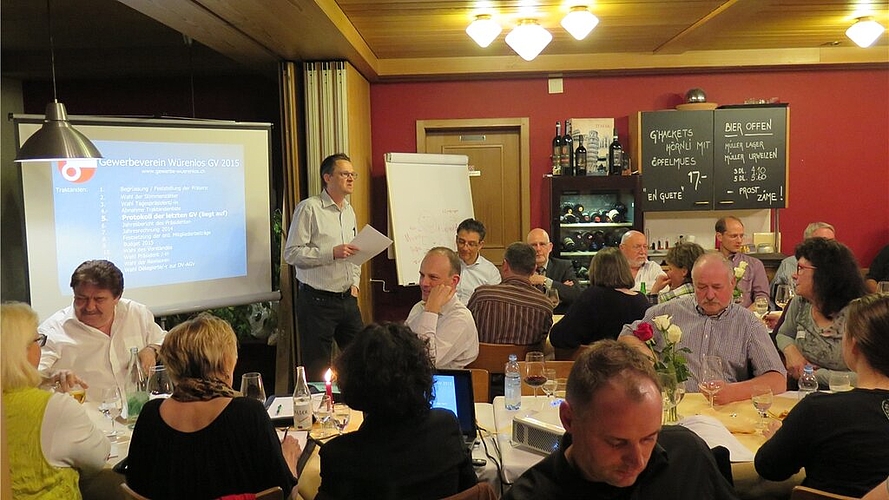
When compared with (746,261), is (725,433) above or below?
below

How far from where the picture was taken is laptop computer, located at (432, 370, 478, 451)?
2.33m

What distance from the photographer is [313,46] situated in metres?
4.75

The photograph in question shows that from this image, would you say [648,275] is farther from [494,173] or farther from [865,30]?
[865,30]

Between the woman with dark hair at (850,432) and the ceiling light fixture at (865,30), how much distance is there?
3668 millimetres

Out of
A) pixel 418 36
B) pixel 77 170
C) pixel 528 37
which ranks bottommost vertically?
pixel 77 170

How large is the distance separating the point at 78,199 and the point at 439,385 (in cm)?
285

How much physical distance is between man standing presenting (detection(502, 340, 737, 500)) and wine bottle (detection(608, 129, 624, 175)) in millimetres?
4691

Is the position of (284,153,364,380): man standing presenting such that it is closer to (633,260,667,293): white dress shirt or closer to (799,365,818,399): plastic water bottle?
(633,260,667,293): white dress shirt

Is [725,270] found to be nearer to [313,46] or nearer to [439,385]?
[439,385]

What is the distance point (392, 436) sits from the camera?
184 centimetres

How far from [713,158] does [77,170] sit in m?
4.86

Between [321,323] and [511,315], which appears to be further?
[321,323]

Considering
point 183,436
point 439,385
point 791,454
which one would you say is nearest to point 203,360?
point 183,436

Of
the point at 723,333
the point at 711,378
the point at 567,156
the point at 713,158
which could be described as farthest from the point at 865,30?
the point at 711,378
